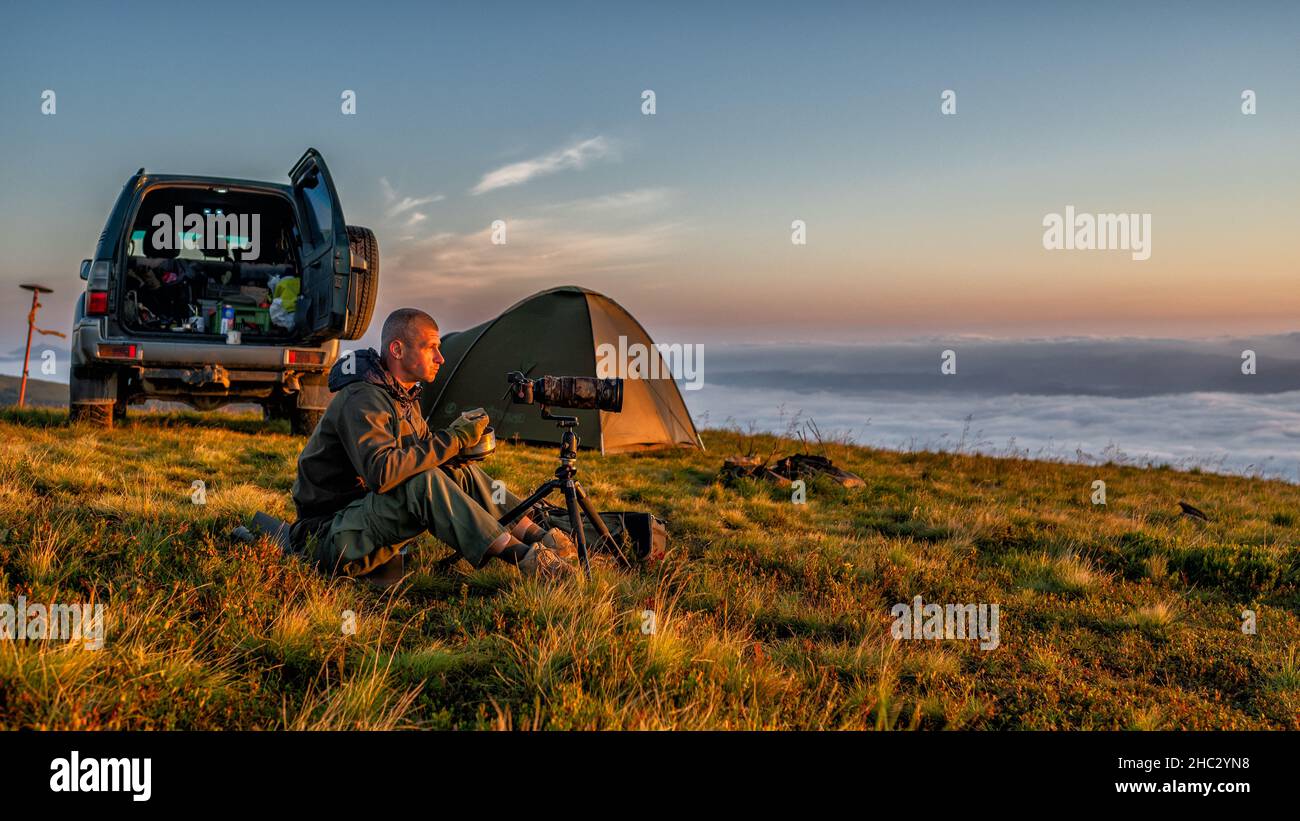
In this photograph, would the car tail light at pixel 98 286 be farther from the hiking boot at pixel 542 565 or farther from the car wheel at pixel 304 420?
the hiking boot at pixel 542 565

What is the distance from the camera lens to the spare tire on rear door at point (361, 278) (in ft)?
28.8

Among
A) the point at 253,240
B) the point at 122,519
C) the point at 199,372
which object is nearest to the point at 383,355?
the point at 122,519

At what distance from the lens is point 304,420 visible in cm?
1038

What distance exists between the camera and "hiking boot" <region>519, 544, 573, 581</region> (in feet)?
14.3

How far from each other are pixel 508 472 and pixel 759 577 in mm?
4046

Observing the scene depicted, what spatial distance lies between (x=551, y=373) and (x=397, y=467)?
772 cm

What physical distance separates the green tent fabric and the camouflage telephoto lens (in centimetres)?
649

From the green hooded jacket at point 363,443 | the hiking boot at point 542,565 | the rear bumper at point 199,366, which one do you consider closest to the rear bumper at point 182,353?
the rear bumper at point 199,366

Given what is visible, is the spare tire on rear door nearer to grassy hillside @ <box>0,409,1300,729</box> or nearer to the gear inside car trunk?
the gear inside car trunk

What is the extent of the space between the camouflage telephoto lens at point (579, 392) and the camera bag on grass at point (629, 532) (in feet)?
3.87
